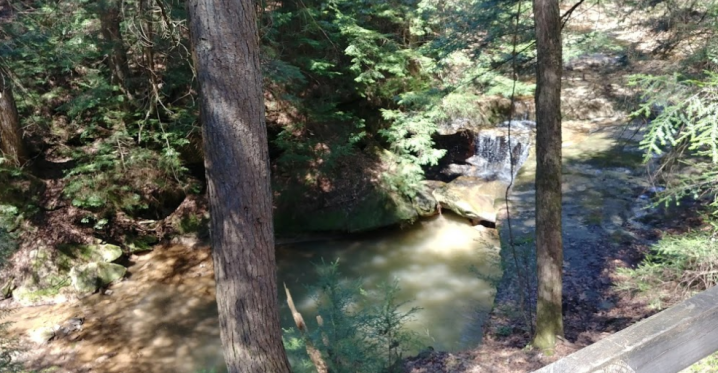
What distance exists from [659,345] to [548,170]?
12.2 feet

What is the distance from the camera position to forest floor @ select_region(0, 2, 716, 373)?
6.08 m

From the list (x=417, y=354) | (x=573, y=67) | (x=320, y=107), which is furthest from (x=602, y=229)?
(x=573, y=67)

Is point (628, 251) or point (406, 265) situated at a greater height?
point (628, 251)

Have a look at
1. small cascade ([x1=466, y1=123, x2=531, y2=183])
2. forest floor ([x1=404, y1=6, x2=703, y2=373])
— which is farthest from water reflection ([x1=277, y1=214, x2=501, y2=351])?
small cascade ([x1=466, y1=123, x2=531, y2=183])

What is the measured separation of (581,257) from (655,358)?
287 inches

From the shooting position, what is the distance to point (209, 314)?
8.47m

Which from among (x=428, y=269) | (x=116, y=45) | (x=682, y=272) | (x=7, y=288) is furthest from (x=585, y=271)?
(x=7, y=288)

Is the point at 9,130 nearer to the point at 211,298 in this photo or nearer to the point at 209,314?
the point at 211,298

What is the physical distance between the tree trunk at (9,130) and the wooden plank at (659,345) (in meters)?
A: 11.2

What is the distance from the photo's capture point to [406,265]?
10047 mm

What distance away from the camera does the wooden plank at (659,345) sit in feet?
4.32

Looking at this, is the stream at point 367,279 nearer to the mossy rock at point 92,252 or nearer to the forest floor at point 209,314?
the forest floor at point 209,314

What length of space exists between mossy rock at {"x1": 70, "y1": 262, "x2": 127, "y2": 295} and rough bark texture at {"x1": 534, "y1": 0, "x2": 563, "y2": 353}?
8336mm

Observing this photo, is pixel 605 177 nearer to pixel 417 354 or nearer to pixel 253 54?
pixel 417 354
